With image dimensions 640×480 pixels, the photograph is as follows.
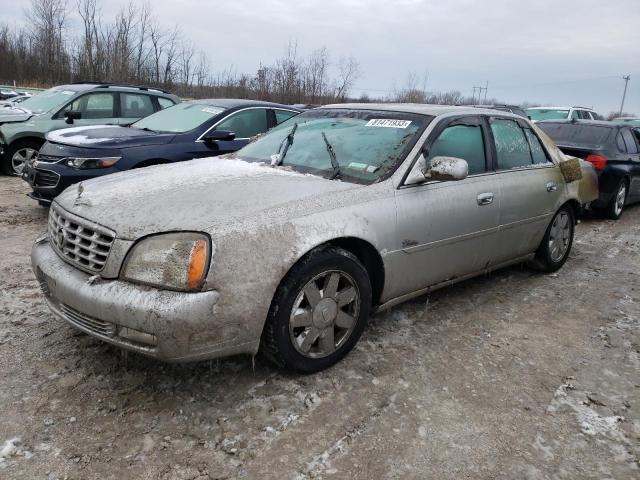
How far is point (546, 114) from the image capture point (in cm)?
1608

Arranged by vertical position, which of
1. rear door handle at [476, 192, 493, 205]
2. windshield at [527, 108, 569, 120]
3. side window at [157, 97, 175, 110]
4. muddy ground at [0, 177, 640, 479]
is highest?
windshield at [527, 108, 569, 120]

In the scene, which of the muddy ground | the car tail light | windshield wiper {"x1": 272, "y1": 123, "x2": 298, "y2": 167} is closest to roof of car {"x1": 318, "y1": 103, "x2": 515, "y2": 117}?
windshield wiper {"x1": 272, "y1": 123, "x2": 298, "y2": 167}

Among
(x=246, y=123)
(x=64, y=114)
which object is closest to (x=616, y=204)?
(x=246, y=123)

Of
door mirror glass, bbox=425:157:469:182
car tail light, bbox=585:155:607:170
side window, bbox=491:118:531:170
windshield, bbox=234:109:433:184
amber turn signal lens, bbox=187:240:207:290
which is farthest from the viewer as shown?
car tail light, bbox=585:155:607:170

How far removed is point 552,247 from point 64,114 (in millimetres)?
7536

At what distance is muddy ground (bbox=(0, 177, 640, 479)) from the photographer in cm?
232

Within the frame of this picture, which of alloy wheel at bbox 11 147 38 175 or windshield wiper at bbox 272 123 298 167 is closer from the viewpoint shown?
windshield wiper at bbox 272 123 298 167

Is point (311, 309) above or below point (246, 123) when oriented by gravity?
below

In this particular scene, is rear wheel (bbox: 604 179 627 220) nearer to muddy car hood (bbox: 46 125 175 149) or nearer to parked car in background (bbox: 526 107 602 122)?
muddy car hood (bbox: 46 125 175 149)

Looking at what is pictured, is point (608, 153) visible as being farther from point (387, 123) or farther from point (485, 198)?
point (387, 123)

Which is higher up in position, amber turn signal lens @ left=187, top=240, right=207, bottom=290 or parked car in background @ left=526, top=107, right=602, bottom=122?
parked car in background @ left=526, top=107, right=602, bottom=122

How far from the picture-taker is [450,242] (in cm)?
366

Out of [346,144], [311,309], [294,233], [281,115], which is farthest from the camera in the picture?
[281,115]

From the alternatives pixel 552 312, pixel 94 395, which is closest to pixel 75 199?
pixel 94 395
